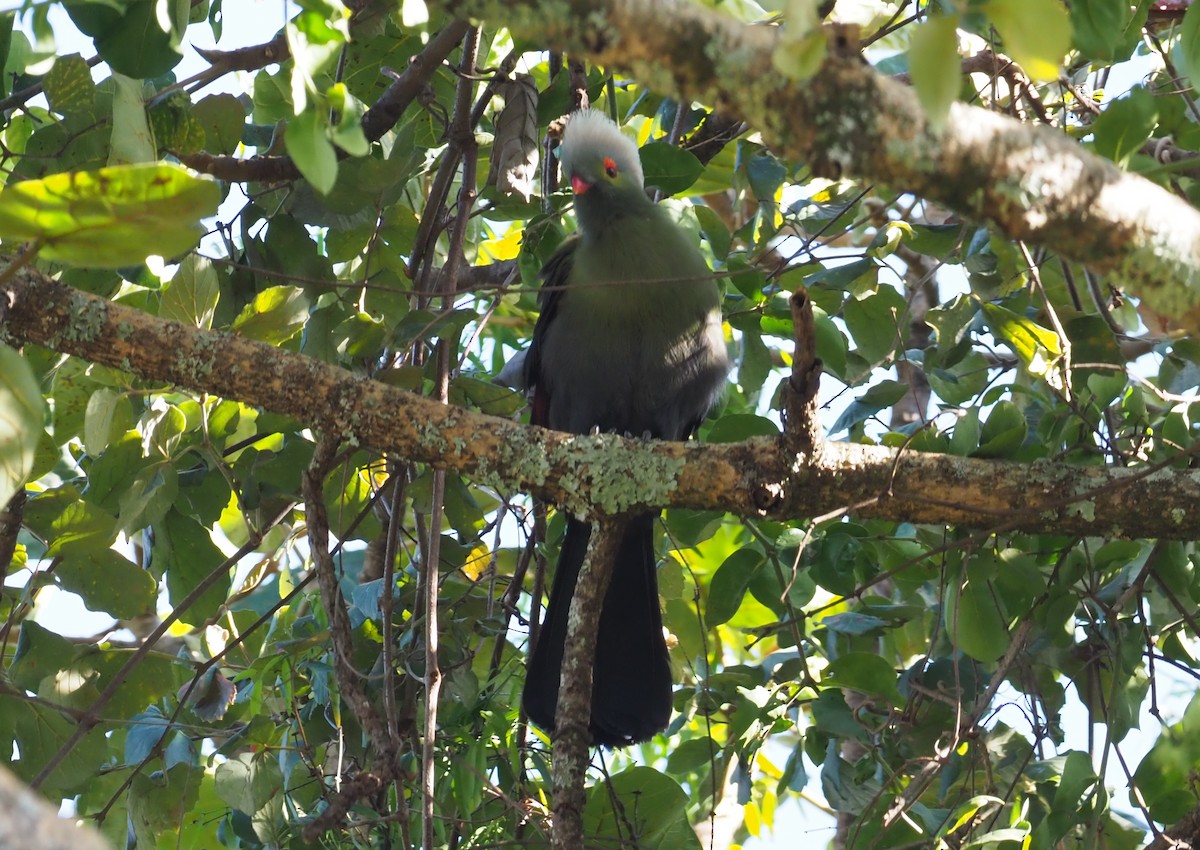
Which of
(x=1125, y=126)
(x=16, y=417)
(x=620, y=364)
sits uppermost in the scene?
(x=620, y=364)

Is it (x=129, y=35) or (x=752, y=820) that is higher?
(x=129, y=35)

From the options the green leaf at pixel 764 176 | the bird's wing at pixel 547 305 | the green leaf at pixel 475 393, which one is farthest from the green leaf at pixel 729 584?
the bird's wing at pixel 547 305

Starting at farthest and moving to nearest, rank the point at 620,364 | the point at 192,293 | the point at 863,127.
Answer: the point at 620,364 < the point at 192,293 < the point at 863,127

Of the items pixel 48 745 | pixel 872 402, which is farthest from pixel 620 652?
pixel 48 745

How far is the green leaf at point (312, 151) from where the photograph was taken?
3.93ft

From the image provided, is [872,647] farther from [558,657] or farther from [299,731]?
[299,731]

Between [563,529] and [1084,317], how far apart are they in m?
1.45

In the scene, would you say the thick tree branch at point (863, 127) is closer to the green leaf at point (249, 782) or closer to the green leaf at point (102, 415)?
the green leaf at point (102, 415)

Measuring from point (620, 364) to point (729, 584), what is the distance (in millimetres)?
792

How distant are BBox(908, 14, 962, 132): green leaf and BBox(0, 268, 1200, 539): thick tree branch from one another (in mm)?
1075

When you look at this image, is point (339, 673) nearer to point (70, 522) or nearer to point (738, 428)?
point (70, 522)

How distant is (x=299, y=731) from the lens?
259cm

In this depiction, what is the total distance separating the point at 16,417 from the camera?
121 centimetres

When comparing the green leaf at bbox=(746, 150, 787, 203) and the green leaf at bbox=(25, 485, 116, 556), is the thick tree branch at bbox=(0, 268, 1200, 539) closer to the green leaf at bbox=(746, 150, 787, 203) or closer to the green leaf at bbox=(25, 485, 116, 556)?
the green leaf at bbox=(25, 485, 116, 556)
